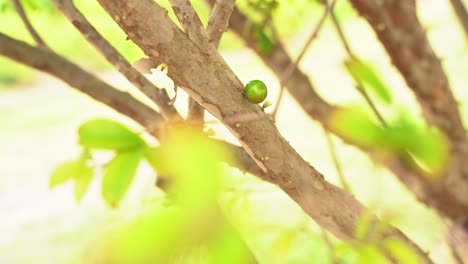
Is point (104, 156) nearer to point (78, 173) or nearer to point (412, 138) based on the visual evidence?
point (78, 173)

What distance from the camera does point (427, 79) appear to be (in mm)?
780

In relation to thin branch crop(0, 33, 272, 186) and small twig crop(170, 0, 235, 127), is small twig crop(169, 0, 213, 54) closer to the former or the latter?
small twig crop(170, 0, 235, 127)

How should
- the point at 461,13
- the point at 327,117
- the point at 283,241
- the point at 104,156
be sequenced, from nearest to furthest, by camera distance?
the point at 283,241 < the point at 327,117 < the point at 461,13 < the point at 104,156

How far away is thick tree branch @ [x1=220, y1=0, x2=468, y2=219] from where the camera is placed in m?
0.74

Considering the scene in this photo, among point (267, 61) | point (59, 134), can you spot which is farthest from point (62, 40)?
point (267, 61)

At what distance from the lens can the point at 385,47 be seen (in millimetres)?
750

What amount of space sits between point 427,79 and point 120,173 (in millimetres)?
500

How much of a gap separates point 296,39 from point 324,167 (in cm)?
115

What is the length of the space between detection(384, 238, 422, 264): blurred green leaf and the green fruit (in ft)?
0.47

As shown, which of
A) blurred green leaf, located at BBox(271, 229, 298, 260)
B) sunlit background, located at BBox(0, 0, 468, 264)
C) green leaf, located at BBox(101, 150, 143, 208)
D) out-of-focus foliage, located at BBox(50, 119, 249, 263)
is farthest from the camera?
sunlit background, located at BBox(0, 0, 468, 264)

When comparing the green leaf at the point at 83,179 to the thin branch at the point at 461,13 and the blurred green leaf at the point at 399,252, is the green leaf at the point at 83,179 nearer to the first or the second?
the blurred green leaf at the point at 399,252

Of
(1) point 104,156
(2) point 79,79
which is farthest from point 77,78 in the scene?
(1) point 104,156

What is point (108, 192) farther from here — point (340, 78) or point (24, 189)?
point (340, 78)

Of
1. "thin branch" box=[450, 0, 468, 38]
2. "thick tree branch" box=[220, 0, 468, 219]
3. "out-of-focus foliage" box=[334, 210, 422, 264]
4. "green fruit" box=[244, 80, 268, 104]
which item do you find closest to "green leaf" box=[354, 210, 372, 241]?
"out-of-focus foliage" box=[334, 210, 422, 264]
